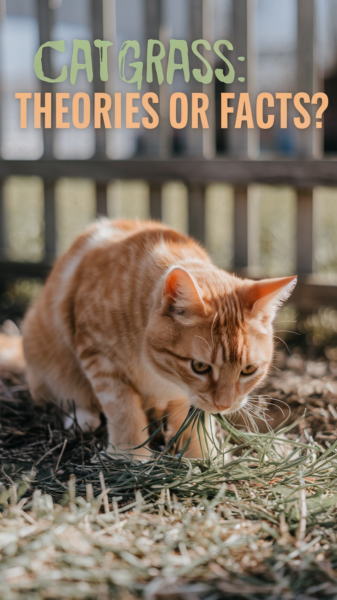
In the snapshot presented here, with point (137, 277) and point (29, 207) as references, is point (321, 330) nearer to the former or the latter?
point (137, 277)

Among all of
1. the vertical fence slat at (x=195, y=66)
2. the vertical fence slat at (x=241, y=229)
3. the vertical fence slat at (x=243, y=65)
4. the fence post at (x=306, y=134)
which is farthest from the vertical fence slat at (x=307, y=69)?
the vertical fence slat at (x=195, y=66)

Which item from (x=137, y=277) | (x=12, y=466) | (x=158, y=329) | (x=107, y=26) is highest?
(x=107, y=26)

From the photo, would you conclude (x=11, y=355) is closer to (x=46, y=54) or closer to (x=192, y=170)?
(x=192, y=170)

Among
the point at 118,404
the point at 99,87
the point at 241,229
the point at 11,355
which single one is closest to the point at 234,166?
the point at 241,229

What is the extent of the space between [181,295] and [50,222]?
246 cm

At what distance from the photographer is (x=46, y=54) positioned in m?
3.63

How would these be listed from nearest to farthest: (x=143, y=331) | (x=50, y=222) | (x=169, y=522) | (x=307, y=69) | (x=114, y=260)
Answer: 1. (x=169, y=522)
2. (x=143, y=331)
3. (x=114, y=260)
4. (x=307, y=69)
5. (x=50, y=222)

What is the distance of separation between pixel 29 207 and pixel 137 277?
148 inches

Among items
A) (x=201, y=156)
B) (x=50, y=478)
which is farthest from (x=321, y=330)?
(x=50, y=478)

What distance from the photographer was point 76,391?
2.18 meters

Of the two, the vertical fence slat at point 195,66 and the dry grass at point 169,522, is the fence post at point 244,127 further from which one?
the dry grass at point 169,522

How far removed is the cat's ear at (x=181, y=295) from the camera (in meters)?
1.48

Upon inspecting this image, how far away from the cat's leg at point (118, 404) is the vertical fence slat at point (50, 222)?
2.04m

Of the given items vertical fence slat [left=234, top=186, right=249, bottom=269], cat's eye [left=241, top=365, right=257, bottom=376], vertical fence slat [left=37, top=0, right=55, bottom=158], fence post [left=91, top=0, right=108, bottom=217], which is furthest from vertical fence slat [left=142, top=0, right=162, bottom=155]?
cat's eye [left=241, top=365, right=257, bottom=376]
